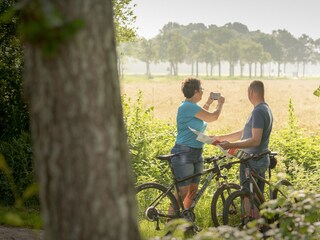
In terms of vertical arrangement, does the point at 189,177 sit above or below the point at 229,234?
below

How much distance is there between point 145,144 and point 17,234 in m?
4.27

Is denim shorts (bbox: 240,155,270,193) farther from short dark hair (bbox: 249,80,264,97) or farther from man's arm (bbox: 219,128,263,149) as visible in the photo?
short dark hair (bbox: 249,80,264,97)

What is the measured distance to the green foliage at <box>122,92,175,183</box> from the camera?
1080cm

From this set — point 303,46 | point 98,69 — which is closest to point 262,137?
point 98,69

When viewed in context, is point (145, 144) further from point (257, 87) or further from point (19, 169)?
point (257, 87)

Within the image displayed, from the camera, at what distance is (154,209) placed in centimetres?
717

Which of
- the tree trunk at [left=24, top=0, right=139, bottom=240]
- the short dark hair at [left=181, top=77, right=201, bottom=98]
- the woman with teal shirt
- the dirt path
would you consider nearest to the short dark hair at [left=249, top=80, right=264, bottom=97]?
the woman with teal shirt

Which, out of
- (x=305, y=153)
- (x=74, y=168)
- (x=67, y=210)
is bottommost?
(x=305, y=153)

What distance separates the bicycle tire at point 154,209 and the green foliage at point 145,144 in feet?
6.28

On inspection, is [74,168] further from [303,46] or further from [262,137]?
[303,46]

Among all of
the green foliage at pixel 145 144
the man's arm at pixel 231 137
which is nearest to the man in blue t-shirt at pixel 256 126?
the man's arm at pixel 231 137

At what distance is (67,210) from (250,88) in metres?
4.61

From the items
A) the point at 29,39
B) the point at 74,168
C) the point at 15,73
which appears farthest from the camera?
the point at 15,73

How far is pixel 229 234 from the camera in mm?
3574
